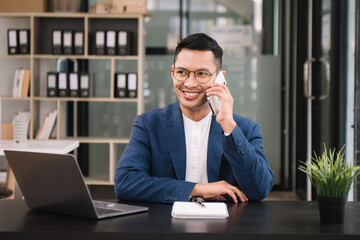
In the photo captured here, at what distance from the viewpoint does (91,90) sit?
17.8ft

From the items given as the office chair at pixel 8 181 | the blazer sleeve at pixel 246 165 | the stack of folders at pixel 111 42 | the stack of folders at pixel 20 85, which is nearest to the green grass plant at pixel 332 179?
the blazer sleeve at pixel 246 165

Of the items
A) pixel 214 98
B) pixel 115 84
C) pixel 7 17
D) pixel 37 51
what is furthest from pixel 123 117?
pixel 214 98

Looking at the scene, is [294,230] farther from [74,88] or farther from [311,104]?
[74,88]

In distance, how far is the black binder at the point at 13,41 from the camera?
5.31m

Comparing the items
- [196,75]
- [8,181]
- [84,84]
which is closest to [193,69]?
[196,75]

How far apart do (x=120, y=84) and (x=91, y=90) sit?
335 mm

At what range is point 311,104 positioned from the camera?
5.07 metres

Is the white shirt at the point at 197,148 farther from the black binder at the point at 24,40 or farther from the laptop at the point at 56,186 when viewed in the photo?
the black binder at the point at 24,40

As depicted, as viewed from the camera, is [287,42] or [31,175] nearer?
[31,175]

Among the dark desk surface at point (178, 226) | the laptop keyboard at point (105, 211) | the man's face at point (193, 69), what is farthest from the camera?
the man's face at point (193, 69)

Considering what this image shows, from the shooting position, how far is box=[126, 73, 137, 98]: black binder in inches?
207

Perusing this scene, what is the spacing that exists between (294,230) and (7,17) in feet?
15.9

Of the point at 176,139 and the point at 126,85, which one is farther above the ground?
the point at 126,85

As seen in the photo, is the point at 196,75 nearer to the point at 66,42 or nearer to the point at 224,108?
the point at 224,108
